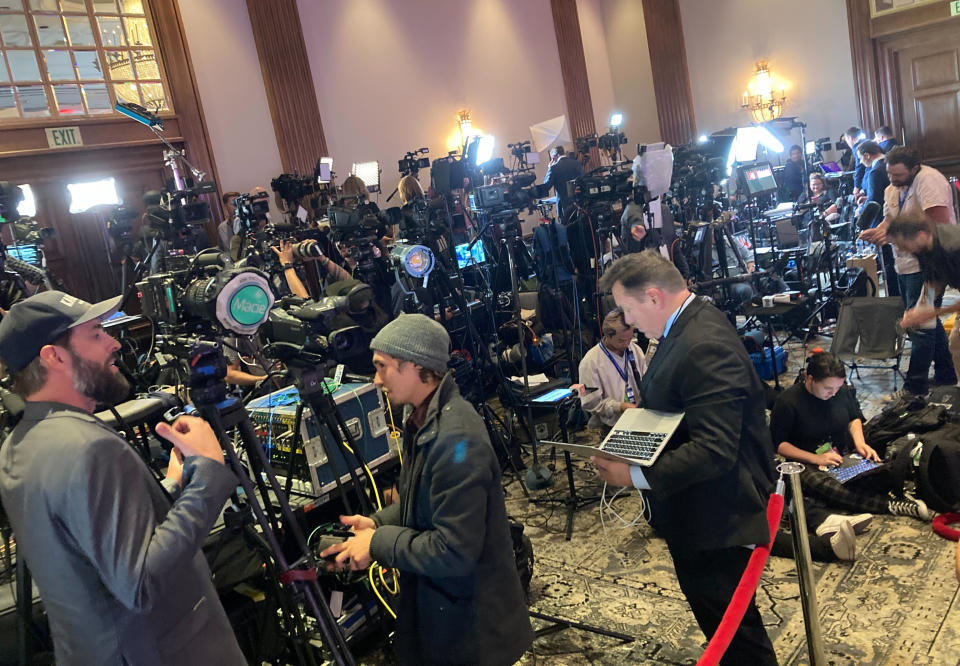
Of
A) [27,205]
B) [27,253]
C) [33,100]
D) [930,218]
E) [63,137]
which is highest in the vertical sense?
[33,100]

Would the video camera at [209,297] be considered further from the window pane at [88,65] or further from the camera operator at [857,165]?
the camera operator at [857,165]

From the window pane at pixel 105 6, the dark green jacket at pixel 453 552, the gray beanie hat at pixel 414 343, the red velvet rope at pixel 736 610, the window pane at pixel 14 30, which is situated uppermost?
the window pane at pixel 105 6

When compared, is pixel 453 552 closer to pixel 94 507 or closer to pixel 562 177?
pixel 94 507

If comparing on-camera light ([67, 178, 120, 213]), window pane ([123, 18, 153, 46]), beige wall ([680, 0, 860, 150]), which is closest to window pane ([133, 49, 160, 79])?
window pane ([123, 18, 153, 46])

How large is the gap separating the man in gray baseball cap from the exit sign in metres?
5.61

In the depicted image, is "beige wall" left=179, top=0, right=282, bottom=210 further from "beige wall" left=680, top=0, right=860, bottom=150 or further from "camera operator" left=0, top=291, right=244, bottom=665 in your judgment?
"beige wall" left=680, top=0, right=860, bottom=150

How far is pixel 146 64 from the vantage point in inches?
267

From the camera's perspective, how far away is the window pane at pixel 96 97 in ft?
20.8

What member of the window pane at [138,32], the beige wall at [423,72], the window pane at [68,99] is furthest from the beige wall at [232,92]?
the window pane at [68,99]

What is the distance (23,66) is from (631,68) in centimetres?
978

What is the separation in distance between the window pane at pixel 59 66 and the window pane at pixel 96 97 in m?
0.14

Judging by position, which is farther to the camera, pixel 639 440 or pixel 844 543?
pixel 844 543

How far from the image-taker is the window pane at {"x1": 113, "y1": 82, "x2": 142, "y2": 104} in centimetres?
652

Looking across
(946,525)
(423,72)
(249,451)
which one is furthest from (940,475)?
Result: (423,72)
